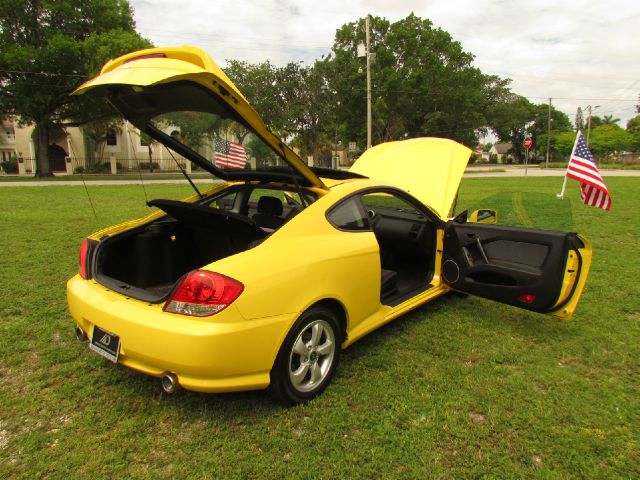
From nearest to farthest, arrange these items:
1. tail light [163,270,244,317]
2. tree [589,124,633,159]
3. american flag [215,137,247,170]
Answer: tail light [163,270,244,317]
american flag [215,137,247,170]
tree [589,124,633,159]

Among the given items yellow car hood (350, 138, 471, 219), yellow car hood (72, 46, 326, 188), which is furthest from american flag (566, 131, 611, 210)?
yellow car hood (72, 46, 326, 188)

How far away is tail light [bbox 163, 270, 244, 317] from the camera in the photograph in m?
2.21

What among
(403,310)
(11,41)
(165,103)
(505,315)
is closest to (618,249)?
(505,315)

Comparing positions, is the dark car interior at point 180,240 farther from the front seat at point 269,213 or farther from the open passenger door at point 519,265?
the open passenger door at point 519,265

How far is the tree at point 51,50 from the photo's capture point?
2284 centimetres

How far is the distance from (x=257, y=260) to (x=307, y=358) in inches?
28.1

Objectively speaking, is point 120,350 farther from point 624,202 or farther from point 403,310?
point 624,202

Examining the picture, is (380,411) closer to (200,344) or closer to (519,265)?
(200,344)

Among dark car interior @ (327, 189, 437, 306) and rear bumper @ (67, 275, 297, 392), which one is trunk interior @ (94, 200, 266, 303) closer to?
rear bumper @ (67, 275, 297, 392)

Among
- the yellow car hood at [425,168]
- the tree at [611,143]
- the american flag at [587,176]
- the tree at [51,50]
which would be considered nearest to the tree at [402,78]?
the tree at [51,50]

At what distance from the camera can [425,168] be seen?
4.50 m

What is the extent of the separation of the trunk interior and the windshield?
57cm

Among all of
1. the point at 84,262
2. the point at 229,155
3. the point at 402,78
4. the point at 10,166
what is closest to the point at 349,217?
the point at 229,155

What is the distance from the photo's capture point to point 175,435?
235 centimetres
